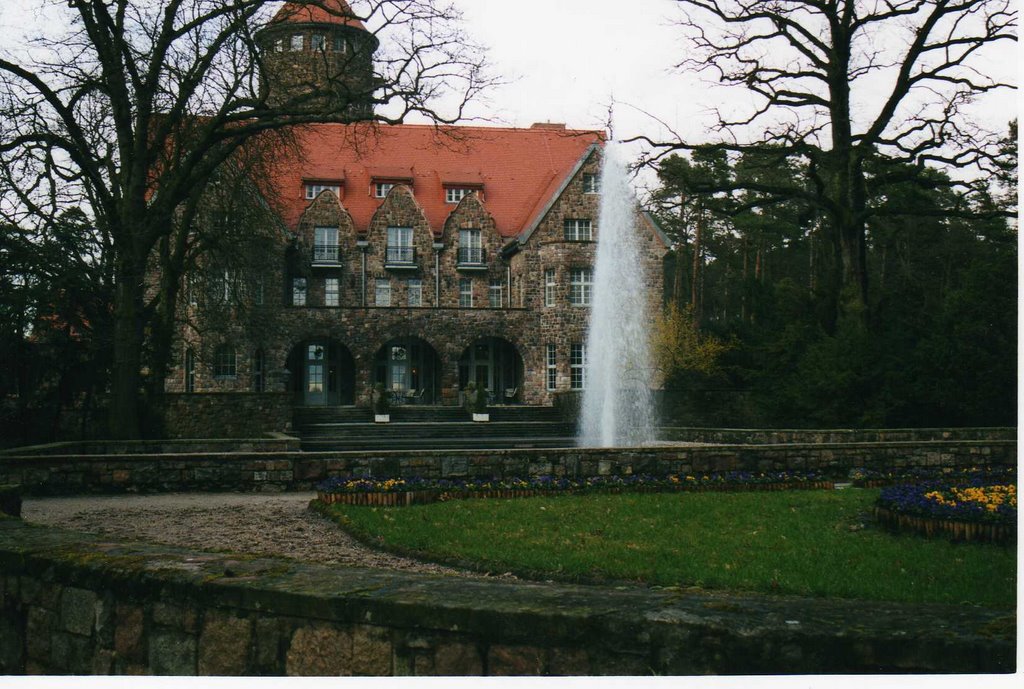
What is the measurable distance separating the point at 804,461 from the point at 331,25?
11.0m

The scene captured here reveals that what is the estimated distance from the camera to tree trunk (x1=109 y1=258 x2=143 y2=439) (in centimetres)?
1853

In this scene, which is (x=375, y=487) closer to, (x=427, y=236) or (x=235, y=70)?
(x=235, y=70)

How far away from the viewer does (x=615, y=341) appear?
32375 millimetres

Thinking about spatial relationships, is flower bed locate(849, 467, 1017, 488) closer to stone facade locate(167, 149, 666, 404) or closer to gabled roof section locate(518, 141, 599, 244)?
stone facade locate(167, 149, 666, 404)

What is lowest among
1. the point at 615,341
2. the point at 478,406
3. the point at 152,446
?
the point at 152,446

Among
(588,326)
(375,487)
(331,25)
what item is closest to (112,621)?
(375,487)

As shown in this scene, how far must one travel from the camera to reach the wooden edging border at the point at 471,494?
12047 millimetres

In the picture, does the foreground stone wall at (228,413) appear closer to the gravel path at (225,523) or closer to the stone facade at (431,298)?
the stone facade at (431,298)

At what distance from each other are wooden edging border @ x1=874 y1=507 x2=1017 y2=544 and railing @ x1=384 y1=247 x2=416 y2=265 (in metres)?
32.9

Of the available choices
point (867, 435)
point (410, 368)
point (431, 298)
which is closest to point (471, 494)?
point (867, 435)

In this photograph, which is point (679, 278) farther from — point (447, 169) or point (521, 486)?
point (521, 486)

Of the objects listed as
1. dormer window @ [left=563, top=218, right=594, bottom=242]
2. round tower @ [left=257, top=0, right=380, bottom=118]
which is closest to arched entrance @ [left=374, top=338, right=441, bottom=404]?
dormer window @ [left=563, top=218, right=594, bottom=242]

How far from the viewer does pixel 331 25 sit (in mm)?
17656

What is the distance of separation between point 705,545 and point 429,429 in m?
19.2
